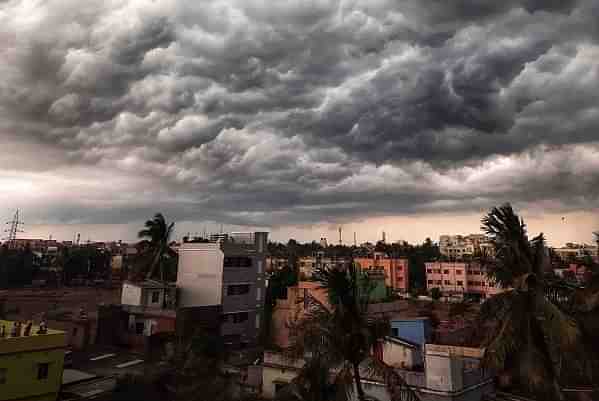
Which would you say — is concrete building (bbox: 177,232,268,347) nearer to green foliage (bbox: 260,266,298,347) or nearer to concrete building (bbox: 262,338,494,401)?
green foliage (bbox: 260,266,298,347)

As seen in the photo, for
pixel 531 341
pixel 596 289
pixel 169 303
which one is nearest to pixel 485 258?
pixel 531 341

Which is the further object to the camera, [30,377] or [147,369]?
[147,369]

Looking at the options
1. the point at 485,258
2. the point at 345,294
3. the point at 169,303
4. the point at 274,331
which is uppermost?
the point at 485,258

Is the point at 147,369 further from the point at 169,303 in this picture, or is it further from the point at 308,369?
the point at 308,369

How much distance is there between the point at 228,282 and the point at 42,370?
21373 millimetres

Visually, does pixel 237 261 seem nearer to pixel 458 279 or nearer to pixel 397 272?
pixel 397 272

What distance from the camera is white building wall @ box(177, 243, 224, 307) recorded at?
45094mm

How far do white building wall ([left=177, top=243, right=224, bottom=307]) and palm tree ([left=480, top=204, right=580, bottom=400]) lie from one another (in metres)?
35.3

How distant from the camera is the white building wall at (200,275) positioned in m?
45.1

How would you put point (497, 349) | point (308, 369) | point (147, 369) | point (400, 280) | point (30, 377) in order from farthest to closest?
point (400, 280)
point (147, 369)
point (30, 377)
point (308, 369)
point (497, 349)

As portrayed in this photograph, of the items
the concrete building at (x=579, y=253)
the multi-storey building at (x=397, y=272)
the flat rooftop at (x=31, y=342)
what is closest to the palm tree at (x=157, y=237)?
the flat rooftop at (x=31, y=342)

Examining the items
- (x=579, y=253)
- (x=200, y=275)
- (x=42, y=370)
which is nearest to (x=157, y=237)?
(x=200, y=275)

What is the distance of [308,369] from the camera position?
45.9ft

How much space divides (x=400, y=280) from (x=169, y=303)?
68.9 m
